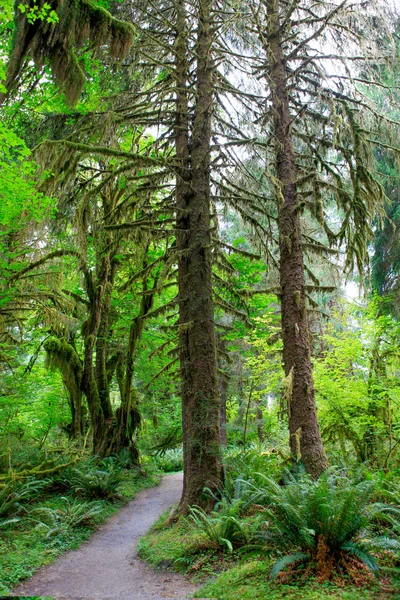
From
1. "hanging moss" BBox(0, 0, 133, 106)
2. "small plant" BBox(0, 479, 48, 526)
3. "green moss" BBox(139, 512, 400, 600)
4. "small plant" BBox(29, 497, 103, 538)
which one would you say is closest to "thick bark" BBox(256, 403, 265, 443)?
"small plant" BBox(29, 497, 103, 538)

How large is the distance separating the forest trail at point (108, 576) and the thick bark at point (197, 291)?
1271 millimetres

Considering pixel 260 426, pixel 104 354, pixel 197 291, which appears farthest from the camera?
→ pixel 260 426

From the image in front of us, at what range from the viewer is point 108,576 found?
541 cm

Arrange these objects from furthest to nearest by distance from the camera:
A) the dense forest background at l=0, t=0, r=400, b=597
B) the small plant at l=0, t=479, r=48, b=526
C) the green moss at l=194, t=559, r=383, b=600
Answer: the small plant at l=0, t=479, r=48, b=526 < the dense forest background at l=0, t=0, r=400, b=597 < the green moss at l=194, t=559, r=383, b=600

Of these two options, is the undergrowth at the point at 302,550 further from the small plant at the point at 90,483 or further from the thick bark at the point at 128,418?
the thick bark at the point at 128,418

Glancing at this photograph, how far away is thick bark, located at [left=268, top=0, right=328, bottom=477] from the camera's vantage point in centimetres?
612

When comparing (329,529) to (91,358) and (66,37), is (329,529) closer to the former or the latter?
(66,37)

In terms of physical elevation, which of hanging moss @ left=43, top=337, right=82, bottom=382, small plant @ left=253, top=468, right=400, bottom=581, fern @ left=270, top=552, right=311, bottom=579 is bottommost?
fern @ left=270, top=552, right=311, bottom=579

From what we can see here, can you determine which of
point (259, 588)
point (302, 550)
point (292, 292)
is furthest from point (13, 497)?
point (292, 292)

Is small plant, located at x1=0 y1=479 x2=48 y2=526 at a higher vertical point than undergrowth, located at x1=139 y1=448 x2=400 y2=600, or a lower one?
lower

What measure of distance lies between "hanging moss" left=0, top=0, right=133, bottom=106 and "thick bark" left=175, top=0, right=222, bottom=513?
5.00 ft

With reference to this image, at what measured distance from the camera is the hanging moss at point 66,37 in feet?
19.2

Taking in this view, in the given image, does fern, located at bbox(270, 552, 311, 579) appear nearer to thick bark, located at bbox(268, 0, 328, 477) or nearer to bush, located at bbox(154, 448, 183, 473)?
thick bark, located at bbox(268, 0, 328, 477)

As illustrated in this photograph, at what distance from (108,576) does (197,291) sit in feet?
14.8
